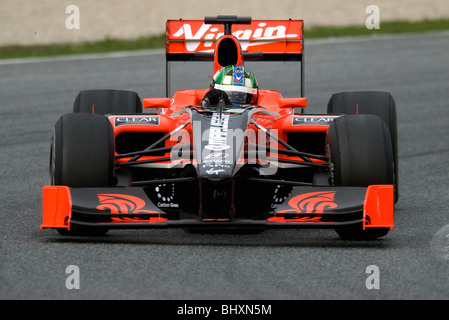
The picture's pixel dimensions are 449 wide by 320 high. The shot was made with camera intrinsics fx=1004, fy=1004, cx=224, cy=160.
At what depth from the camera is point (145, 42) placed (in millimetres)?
23891

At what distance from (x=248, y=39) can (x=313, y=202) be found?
3154 mm

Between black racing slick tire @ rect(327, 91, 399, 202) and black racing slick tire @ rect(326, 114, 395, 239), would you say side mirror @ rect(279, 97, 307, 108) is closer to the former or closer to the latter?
black racing slick tire @ rect(327, 91, 399, 202)

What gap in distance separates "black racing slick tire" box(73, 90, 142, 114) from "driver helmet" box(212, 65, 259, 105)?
3.94 feet

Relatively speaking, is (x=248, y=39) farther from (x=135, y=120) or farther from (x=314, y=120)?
(x=135, y=120)

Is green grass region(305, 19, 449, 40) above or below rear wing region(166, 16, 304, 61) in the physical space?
above

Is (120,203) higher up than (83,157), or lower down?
lower down

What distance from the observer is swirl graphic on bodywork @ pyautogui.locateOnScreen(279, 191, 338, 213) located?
264 inches

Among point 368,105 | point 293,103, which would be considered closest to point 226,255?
point 293,103

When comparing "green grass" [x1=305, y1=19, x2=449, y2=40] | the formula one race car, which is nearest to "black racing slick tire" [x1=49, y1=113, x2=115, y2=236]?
the formula one race car

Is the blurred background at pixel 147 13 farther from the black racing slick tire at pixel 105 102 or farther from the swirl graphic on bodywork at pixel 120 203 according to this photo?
the swirl graphic on bodywork at pixel 120 203

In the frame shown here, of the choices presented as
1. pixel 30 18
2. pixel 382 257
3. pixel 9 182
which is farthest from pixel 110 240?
pixel 30 18
